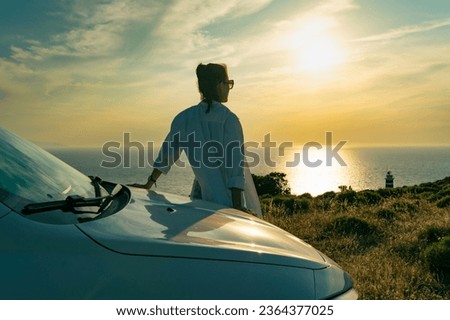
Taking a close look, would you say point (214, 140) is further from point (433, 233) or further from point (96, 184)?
point (433, 233)

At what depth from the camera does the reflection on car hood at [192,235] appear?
174cm

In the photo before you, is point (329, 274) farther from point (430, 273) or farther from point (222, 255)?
point (430, 273)

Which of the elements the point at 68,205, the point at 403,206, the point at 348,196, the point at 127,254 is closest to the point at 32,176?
the point at 68,205

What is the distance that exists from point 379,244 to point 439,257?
1362 millimetres

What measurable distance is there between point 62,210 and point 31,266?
0.37 meters

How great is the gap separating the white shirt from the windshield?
1.33m

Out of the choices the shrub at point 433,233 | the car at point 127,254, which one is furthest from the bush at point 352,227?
the car at point 127,254

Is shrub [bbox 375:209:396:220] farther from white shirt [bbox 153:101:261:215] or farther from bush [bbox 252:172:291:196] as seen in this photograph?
bush [bbox 252:172:291:196]

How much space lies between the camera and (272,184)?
31.2 metres

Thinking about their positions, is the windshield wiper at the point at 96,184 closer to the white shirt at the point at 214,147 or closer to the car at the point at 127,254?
the car at the point at 127,254

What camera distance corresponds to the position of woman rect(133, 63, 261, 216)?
3842 millimetres

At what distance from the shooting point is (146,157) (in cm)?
452

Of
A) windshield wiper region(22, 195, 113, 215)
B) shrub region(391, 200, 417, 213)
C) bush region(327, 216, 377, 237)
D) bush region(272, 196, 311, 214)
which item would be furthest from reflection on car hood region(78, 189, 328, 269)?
shrub region(391, 200, 417, 213)

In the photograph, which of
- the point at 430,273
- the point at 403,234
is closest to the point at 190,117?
the point at 430,273
